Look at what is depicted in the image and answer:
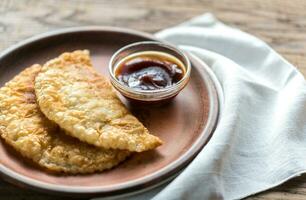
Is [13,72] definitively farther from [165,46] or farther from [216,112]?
[216,112]

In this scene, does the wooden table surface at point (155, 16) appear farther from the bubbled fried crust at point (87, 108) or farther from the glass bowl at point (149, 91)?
the bubbled fried crust at point (87, 108)

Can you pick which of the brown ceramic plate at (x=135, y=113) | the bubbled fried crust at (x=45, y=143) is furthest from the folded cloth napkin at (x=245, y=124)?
the bubbled fried crust at (x=45, y=143)

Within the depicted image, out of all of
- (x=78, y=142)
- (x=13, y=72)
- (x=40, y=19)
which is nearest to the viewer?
(x=78, y=142)

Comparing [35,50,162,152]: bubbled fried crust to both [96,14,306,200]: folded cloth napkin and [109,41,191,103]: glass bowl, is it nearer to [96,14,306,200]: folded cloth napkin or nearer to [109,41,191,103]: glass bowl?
[109,41,191,103]: glass bowl

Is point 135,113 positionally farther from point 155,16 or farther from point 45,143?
point 155,16

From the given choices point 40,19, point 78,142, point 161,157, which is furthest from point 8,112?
point 40,19
